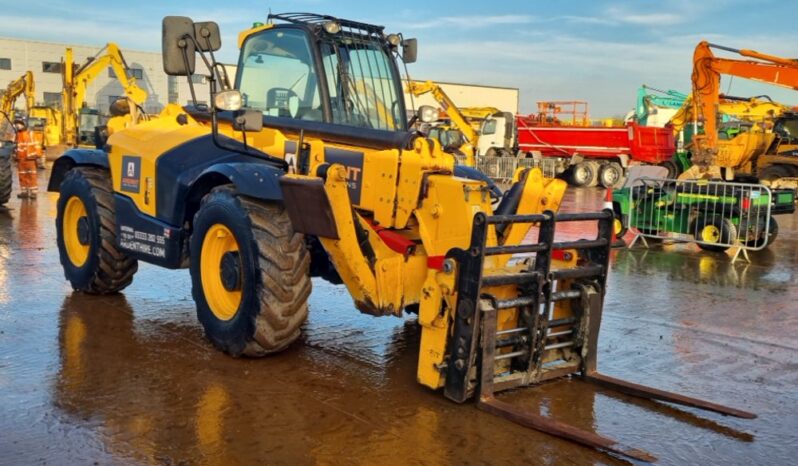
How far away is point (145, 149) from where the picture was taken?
22.3 feet

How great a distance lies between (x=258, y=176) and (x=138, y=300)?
270cm

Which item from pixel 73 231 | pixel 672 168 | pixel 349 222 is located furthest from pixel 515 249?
pixel 672 168

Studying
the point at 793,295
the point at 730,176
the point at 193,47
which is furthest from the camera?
the point at 730,176

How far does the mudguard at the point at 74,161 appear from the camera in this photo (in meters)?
7.59

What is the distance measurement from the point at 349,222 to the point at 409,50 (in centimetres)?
230

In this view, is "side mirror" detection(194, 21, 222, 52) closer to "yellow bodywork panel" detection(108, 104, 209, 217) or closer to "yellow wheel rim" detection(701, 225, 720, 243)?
"yellow bodywork panel" detection(108, 104, 209, 217)

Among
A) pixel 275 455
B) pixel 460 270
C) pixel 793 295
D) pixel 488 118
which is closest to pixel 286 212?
pixel 460 270

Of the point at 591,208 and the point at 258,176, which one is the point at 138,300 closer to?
the point at 258,176

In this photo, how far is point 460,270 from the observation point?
4.73 metres

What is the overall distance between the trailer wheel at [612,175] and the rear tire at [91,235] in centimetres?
2268

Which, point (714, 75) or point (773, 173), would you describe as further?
point (773, 173)

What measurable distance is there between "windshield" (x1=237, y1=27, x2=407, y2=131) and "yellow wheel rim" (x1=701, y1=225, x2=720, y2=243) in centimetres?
710

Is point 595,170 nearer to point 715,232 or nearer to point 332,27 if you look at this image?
point 715,232

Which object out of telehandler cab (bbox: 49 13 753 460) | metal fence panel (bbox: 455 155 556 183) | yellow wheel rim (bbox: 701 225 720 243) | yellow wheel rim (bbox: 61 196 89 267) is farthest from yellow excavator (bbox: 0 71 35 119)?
telehandler cab (bbox: 49 13 753 460)
